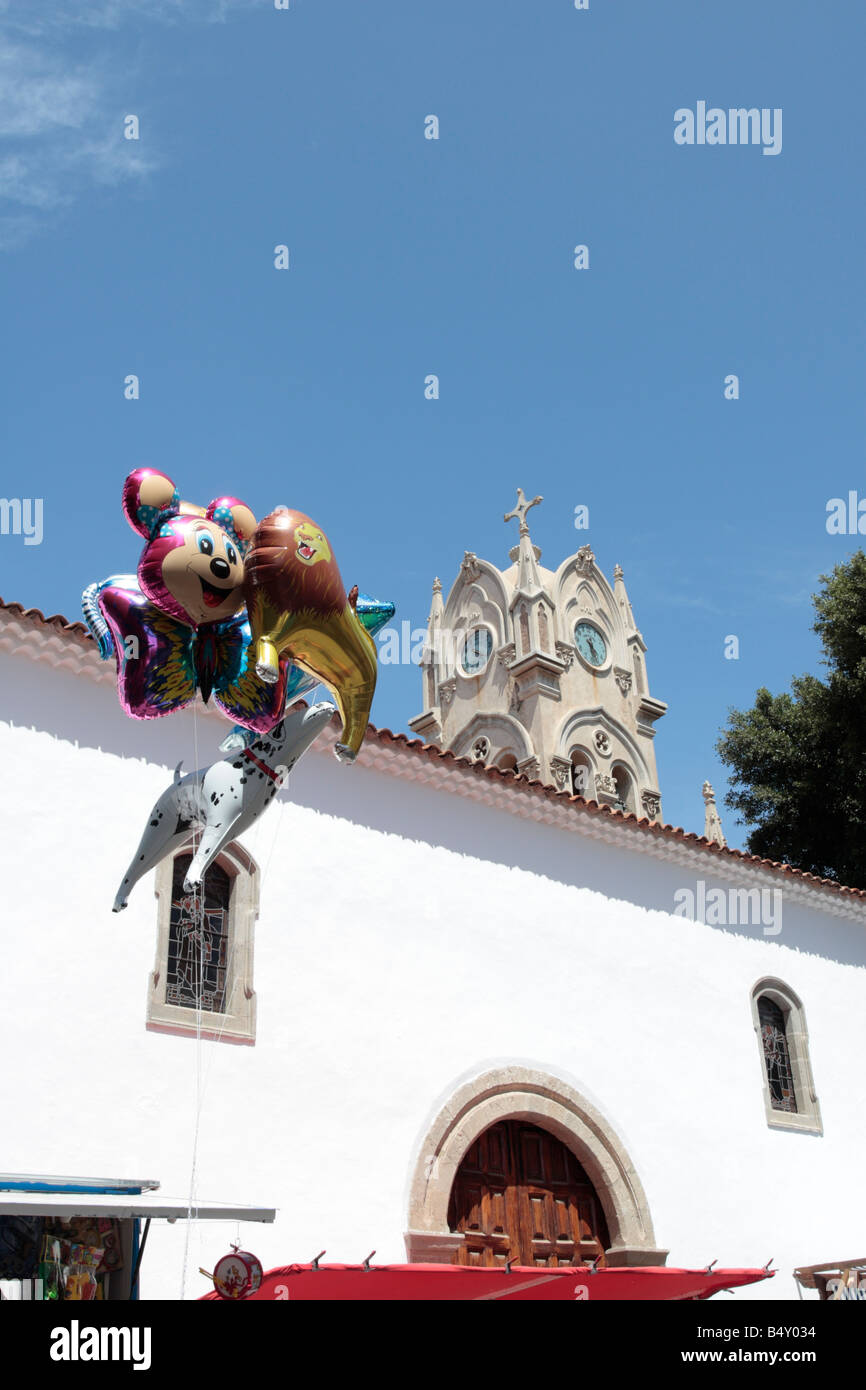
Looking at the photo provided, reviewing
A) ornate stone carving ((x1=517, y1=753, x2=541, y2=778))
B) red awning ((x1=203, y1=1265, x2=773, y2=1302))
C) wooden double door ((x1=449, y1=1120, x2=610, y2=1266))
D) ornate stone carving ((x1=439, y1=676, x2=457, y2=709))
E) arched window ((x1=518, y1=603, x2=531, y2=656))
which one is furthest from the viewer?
ornate stone carving ((x1=439, y1=676, x2=457, y2=709))

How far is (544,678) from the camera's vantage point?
2706 cm

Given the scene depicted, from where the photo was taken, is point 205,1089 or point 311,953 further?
point 311,953

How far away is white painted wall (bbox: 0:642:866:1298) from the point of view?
8219 millimetres

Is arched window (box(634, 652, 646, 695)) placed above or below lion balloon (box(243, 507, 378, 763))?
above

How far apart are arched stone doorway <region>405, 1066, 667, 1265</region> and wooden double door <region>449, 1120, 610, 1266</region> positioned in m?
0.08

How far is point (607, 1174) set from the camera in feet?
34.1

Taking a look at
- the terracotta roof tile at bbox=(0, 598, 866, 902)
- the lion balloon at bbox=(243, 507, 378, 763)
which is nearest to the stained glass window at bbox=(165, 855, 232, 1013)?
the terracotta roof tile at bbox=(0, 598, 866, 902)

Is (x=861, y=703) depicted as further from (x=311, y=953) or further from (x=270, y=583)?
(x=270, y=583)

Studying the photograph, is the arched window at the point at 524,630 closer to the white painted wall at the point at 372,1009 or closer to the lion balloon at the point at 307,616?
the white painted wall at the point at 372,1009

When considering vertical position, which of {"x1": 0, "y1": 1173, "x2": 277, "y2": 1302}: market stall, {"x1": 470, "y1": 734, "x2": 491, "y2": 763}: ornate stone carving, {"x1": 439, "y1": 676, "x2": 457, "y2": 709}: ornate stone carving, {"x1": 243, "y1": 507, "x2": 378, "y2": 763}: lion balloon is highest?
{"x1": 439, "y1": 676, "x2": 457, "y2": 709}: ornate stone carving

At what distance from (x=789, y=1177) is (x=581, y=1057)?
2.47 m

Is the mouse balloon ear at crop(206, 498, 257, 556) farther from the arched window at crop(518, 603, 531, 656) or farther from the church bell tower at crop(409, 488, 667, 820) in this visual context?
the arched window at crop(518, 603, 531, 656)
